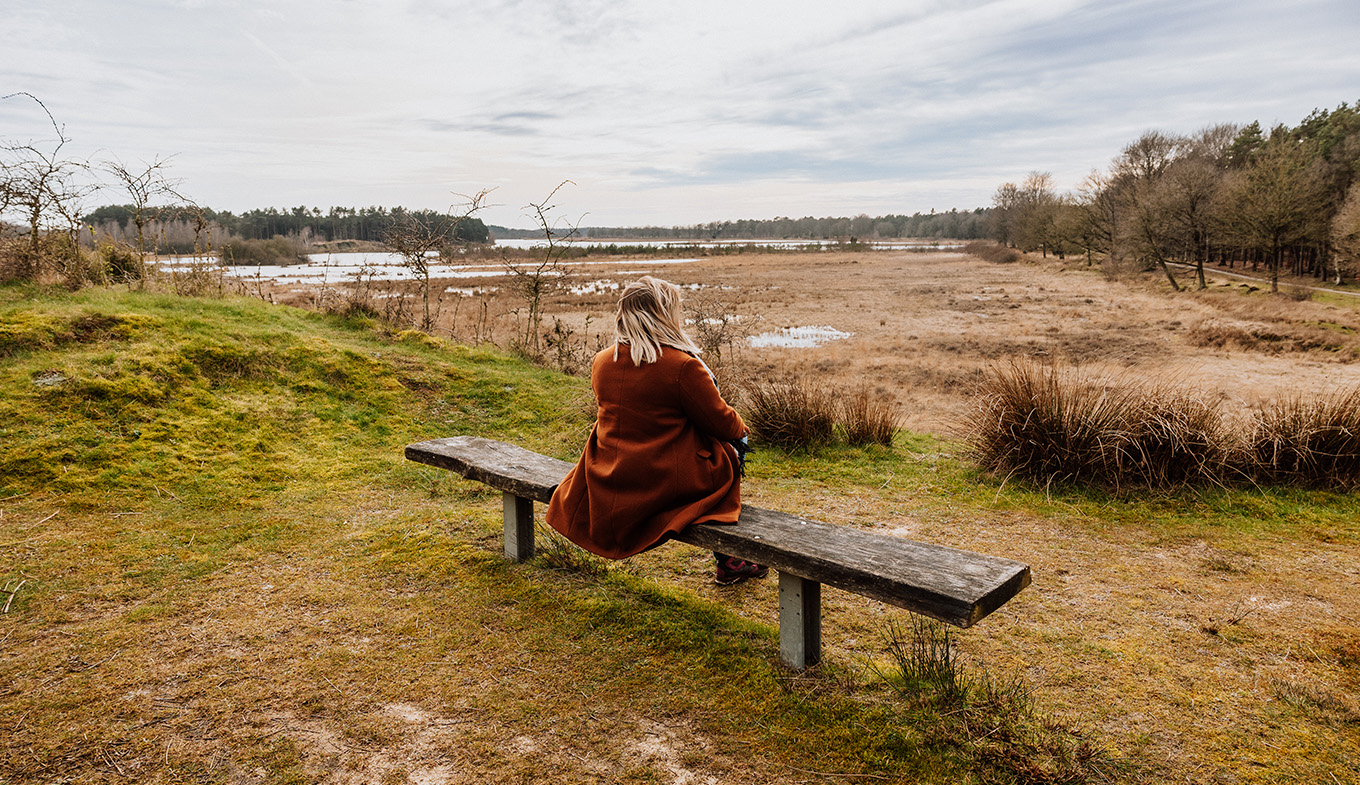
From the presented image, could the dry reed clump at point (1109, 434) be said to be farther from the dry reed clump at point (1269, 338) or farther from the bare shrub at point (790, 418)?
the dry reed clump at point (1269, 338)

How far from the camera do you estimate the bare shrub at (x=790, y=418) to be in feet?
23.4

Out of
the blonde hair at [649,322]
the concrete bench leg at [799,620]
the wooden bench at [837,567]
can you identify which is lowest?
the concrete bench leg at [799,620]

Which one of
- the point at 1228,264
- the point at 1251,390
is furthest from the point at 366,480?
the point at 1228,264

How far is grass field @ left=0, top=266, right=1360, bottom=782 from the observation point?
2.49 meters

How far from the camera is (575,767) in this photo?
2.44 meters

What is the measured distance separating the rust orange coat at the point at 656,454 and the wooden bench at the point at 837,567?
0.45ft

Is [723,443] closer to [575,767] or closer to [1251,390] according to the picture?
[575,767]

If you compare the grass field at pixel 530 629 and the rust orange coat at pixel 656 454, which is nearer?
the grass field at pixel 530 629

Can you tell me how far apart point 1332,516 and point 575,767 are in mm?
5786

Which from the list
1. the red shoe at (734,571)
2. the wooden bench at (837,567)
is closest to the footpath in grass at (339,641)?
the red shoe at (734,571)

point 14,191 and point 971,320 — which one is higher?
point 14,191

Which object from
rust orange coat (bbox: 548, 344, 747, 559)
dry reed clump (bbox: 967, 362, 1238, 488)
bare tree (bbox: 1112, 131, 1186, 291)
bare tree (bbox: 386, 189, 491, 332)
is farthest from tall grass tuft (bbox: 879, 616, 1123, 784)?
bare tree (bbox: 1112, 131, 1186, 291)

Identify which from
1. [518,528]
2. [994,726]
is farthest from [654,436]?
[994,726]

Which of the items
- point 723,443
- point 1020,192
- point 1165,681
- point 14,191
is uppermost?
point 1020,192
